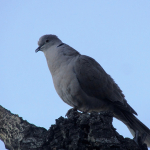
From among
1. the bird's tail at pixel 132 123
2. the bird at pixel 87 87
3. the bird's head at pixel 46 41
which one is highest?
the bird's head at pixel 46 41

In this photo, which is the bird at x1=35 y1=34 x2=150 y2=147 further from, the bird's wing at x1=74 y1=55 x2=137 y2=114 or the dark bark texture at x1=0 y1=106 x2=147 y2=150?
the dark bark texture at x1=0 y1=106 x2=147 y2=150

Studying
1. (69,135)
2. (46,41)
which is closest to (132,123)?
(69,135)

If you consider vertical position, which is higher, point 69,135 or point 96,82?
point 96,82

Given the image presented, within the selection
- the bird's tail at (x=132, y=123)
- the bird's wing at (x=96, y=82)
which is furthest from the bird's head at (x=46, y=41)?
the bird's tail at (x=132, y=123)

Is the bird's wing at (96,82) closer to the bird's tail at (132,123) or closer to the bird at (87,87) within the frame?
the bird at (87,87)

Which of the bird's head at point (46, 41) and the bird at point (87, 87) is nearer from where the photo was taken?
the bird at point (87, 87)

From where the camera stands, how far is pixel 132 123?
5637 mm

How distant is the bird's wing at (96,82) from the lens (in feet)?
17.7

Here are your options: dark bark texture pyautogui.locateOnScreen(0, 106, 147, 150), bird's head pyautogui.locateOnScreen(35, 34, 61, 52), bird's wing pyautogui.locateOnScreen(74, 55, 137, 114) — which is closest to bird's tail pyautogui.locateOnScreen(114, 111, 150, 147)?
bird's wing pyautogui.locateOnScreen(74, 55, 137, 114)

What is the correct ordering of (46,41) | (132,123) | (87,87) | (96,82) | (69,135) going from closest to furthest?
(69,135)
(87,87)
(96,82)
(132,123)
(46,41)

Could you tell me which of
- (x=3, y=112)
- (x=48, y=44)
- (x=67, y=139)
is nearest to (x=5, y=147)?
(x=3, y=112)

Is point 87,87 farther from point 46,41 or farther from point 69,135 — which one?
point 69,135

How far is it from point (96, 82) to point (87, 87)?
248mm

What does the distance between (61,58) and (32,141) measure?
2.58m
